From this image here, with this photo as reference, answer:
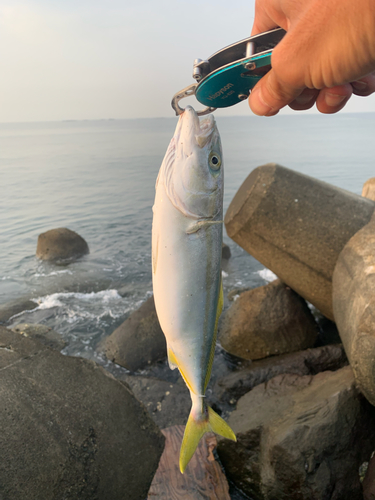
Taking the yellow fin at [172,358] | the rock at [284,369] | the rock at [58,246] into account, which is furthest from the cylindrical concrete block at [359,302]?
the rock at [58,246]

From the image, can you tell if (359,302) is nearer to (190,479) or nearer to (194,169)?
(190,479)

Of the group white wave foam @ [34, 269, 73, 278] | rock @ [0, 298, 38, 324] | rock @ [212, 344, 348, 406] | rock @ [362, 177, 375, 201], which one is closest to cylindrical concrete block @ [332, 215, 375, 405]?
rock @ [212, 344, 348, 406]

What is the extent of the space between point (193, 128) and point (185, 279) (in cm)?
81

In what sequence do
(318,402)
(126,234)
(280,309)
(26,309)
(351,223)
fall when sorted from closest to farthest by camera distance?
1. (318,402)
2. (351,223)
3. (280,309)
4. (26,309)
5. (126,234)

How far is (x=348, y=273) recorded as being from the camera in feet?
14.1

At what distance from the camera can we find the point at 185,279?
192 centimetres

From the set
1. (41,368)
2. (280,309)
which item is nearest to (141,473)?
(41,368)

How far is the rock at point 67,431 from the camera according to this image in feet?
7.47

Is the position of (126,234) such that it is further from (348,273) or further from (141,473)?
(141,473)

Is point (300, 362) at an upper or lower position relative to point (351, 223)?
lower

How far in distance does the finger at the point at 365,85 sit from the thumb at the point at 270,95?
545 millimetres

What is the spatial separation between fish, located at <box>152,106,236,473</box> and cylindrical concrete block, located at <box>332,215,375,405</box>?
2.01m

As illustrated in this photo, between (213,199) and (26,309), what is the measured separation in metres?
7.69

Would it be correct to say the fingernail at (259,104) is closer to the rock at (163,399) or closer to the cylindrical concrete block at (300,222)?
the cylindrical concrete block at (300,222)
